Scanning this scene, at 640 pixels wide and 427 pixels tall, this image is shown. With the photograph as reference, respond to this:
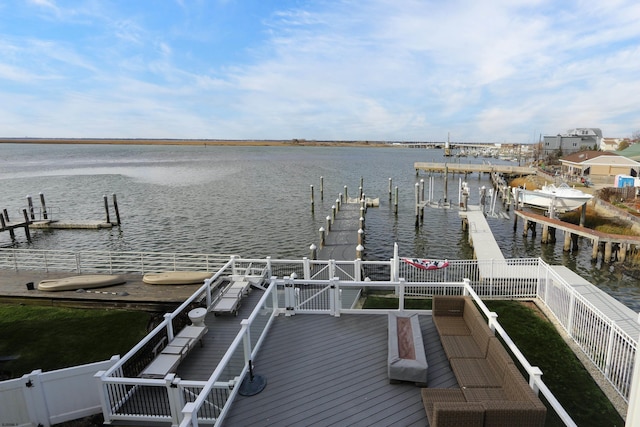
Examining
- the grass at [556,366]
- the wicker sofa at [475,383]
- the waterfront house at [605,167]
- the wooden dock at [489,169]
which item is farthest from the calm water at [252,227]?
the wooden dock at [489,169]

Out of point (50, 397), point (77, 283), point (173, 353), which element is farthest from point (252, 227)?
point (50, 397)

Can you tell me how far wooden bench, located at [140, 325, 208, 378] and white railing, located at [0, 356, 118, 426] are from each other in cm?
75

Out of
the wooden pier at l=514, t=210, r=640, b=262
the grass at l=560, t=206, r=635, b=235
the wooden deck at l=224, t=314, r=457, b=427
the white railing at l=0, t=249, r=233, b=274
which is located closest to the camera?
the wooden deck at l=224, t=314, r=457, b=427

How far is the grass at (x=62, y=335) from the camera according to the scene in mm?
9430

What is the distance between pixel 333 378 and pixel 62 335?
8990 millimetres

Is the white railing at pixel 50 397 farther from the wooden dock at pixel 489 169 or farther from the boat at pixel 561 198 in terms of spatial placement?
the wooden dock at pixel 489 169

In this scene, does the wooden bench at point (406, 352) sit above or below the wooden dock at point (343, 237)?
above

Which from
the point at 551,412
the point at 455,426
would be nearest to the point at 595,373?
the point at 551,412

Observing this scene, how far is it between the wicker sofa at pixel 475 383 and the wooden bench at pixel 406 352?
0.50 m

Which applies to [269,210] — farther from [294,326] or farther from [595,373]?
[595,373]

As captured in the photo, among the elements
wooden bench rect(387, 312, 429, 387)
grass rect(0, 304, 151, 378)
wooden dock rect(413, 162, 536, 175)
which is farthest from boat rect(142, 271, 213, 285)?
wooden dock rect(413, 162, 536, 175)

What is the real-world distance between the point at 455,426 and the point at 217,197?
41.5 meters

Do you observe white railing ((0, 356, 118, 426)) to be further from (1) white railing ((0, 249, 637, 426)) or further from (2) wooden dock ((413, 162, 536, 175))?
(2) wooden dock ((413, 162, 536, 175))

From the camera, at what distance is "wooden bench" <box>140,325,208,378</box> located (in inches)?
272
